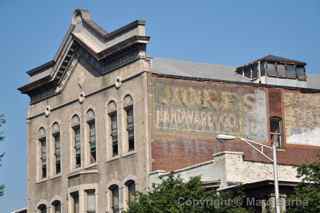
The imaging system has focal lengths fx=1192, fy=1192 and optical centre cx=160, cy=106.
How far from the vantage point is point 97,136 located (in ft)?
230

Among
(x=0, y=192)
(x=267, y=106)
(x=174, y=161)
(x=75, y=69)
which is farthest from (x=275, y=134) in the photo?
(x=0, y=192)

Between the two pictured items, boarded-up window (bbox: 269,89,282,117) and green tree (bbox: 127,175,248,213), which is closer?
green tree (bbox: 127,175,248,213)

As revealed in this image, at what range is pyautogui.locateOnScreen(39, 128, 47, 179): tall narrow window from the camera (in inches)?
2995

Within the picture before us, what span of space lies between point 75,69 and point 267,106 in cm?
1215

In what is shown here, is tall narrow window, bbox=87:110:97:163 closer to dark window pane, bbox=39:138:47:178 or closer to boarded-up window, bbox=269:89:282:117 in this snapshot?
dark window pane, bbox=39:138:47:178

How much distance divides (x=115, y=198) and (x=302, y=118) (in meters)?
12.4

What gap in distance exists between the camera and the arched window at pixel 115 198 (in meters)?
68.1

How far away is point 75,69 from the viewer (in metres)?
73.6

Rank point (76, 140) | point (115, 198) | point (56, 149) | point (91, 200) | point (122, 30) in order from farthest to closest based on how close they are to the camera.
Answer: point (56, 149) < point (76, 140) < point (91, 200) < point (122, 30) < point (115, 198)

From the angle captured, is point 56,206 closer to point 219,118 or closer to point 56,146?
point 56,146

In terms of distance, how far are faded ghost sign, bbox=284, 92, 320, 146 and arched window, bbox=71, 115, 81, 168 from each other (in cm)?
1257

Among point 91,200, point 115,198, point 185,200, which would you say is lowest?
point 185,200

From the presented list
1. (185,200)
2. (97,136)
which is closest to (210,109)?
(97,136)

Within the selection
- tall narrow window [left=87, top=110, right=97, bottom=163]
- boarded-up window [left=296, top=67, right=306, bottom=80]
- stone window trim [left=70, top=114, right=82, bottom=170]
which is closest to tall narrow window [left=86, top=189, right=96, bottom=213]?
tall narrow window [left=87, top=110, right=97, bottom=163]
